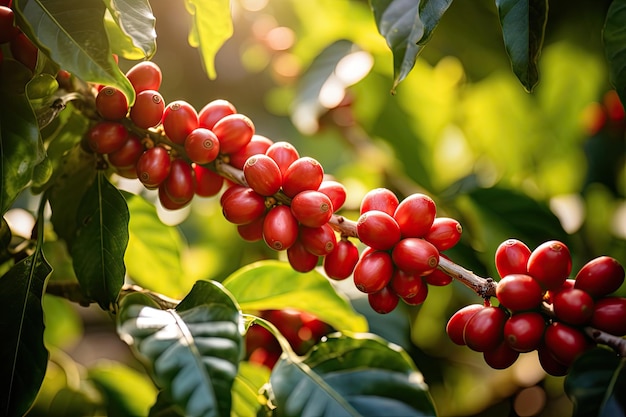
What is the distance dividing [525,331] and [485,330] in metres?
0.04

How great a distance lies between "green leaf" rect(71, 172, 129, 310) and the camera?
0.70 m

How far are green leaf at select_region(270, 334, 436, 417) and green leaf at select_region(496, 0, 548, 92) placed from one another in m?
0.34

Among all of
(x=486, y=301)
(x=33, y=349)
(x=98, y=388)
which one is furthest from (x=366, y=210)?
(x=98, y=388)

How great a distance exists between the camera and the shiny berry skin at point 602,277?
1.79 ft

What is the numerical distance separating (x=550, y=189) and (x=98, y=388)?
1.10 m

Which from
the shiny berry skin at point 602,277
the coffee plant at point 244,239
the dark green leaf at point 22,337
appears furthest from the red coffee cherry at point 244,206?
the shiny berry skin at point 602,277

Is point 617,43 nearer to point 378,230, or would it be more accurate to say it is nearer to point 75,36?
point 378,230

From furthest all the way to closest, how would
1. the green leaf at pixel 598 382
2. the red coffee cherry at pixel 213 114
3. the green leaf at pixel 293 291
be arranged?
the green leaf at pixel 293 291, the red coffee cherry at pixel 213 114, the green leaf at pixel 598 382

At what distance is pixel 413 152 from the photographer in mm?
1351

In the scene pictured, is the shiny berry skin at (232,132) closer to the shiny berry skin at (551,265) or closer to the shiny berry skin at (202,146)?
the shiny berry skin at (202,146)

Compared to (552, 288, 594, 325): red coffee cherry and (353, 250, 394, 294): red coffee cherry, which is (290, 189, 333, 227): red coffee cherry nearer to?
(353, 250, 394, 294): red coffee cherry

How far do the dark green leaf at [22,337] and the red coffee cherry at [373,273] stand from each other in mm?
366

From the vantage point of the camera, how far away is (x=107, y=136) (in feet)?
2.28

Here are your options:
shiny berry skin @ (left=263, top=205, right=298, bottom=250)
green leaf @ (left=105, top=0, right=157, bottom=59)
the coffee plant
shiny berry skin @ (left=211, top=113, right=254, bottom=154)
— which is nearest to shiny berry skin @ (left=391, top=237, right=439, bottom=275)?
the coffee plant
